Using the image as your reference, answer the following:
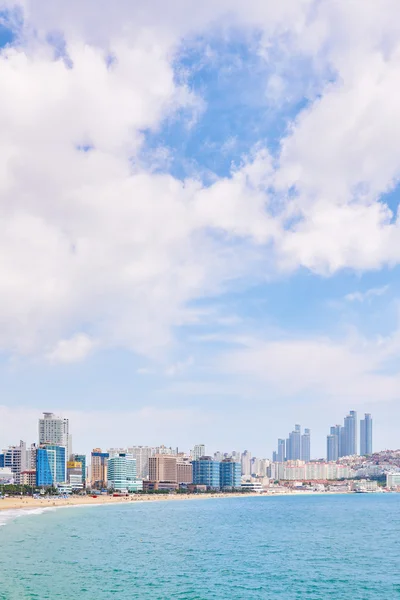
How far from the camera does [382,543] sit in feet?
278

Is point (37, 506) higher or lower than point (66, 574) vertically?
lower

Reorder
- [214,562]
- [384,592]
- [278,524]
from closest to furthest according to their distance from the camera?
[384,592] < [214,562] < [278,524]

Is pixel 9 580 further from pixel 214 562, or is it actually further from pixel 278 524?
pixel 278 524

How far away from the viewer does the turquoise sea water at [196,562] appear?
50.1m

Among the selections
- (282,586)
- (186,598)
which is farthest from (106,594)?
(282,586)

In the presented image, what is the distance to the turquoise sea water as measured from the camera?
5009 cm

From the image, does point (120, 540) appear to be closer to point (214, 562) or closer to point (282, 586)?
point (214, 562)

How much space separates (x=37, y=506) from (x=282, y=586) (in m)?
133

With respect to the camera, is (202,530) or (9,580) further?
(202,530)

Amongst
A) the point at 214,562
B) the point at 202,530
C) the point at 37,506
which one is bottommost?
the point at 37,506

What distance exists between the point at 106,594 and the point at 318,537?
170 ft

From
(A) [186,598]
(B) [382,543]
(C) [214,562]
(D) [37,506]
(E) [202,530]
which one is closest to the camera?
(A) [186,598]

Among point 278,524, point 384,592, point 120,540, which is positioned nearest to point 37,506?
point 278,524

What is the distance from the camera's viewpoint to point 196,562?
65750 mm
